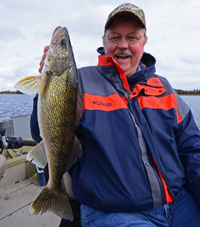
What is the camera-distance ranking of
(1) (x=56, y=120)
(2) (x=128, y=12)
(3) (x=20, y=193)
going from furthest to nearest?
(3) (x=20, y=193) < (2) (x=128, y=12) < (1) (x=56, y=120)

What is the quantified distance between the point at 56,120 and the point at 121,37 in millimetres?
1457

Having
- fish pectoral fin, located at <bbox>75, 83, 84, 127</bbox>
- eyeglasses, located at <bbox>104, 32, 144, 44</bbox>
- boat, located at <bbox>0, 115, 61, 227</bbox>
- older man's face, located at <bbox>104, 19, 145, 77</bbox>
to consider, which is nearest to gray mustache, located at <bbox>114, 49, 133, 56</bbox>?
older man's face, located at <bbox>104, 19, 145, 77</bbox>

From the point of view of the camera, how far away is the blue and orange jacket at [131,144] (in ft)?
5.45

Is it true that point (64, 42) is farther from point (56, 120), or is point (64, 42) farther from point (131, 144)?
point (131, 144)

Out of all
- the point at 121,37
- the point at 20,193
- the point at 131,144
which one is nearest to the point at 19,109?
the point at 20,193

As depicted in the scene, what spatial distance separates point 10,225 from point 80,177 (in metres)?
2.03

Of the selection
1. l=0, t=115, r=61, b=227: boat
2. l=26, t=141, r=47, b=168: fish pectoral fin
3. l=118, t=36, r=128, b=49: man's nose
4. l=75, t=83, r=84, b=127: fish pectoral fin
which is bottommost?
l=0, t=115, r=61, b=227: boat

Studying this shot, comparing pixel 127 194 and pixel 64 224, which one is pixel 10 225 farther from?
pixel 127 194

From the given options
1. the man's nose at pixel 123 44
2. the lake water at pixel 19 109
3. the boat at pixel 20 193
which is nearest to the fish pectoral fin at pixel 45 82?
the man's nose at pixel 123 44

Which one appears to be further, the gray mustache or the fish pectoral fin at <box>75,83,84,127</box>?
the gray mustache

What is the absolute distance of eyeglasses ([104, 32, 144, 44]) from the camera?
233 centimetres

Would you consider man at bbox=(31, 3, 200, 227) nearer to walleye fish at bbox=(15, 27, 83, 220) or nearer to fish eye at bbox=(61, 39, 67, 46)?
walleye fish at bbox=(15, 27, 83, 220)

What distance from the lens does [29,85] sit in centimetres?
Result: 181

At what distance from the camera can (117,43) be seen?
2338mm
